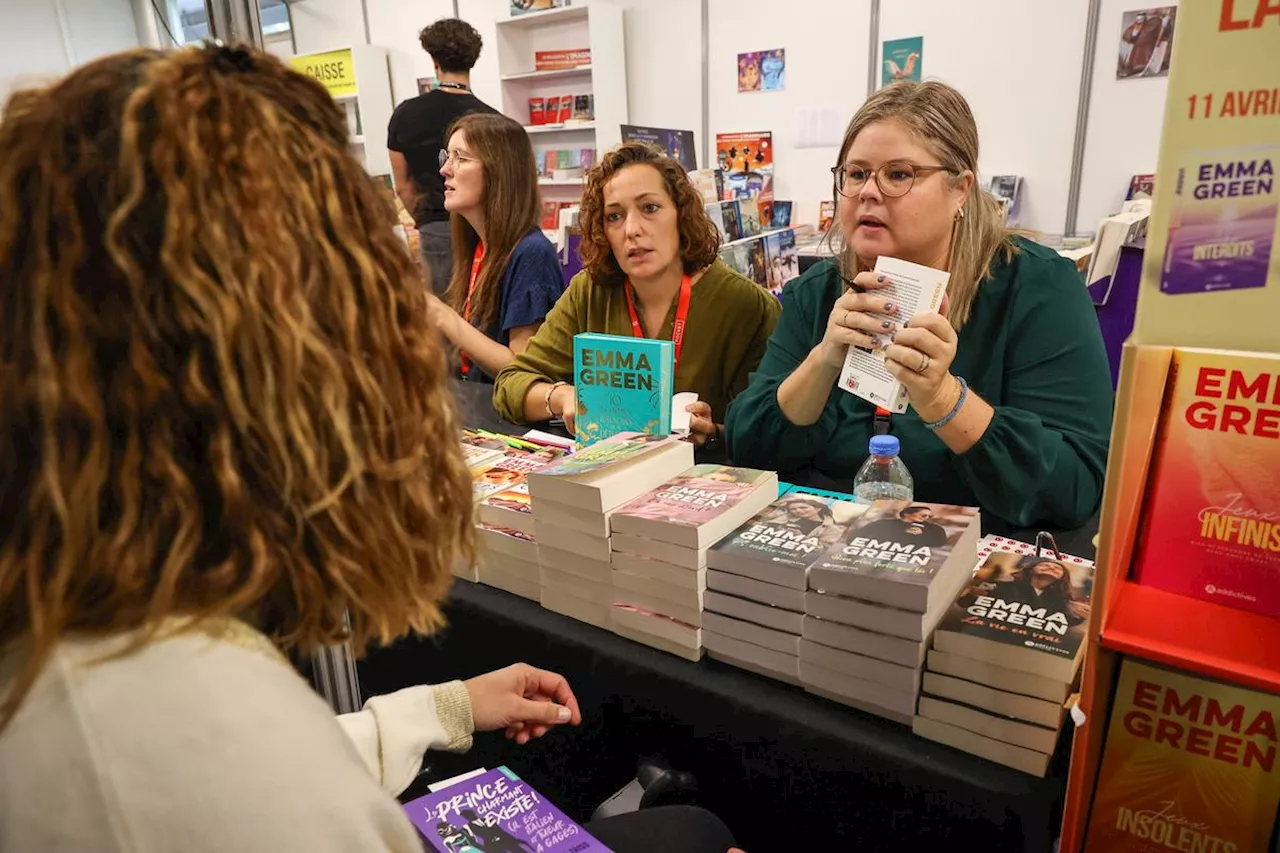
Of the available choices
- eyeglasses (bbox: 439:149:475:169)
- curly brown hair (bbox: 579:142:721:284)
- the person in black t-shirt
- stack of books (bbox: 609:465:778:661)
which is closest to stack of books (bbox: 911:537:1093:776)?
stack of books (bbox: 609:465:778:661)

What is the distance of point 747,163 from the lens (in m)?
5.62

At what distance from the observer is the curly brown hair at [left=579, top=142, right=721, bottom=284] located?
222 cm

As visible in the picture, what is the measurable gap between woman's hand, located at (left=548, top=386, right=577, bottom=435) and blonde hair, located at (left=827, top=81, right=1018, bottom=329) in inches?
33.2

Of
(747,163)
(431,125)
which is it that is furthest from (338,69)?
(431,125)

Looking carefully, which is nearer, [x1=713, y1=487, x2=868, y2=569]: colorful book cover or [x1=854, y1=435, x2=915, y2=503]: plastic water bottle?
[x1=713, y1=487, x2=868, y2=569]: colorful book cover

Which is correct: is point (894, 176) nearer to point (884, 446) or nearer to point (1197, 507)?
point (884, 446)

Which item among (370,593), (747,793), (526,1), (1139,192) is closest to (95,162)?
(370,593)

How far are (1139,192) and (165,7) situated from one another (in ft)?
15.1

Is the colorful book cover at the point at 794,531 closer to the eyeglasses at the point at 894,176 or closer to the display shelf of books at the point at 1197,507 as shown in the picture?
the display shelf of books at the point at 1197,507

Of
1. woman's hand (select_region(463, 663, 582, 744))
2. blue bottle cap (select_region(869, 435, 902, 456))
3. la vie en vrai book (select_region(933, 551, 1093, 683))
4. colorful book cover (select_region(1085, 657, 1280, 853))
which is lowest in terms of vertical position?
woman's hand (select_region(463, 663, 582, 744))

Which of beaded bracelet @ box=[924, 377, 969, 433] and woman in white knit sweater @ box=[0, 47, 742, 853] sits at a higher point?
woman in white knit sweater @ box=[0, 47, 742, 853]

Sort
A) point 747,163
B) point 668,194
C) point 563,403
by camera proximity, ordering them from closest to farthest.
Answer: point 563,403, point 668,194, point 747,163

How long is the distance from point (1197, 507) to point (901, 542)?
32 cm

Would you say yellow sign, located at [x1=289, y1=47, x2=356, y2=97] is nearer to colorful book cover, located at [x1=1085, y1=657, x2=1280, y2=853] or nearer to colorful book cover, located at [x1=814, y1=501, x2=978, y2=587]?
colorful book cover, located at [x1=814, y1=501, x2=978, y2=587]
